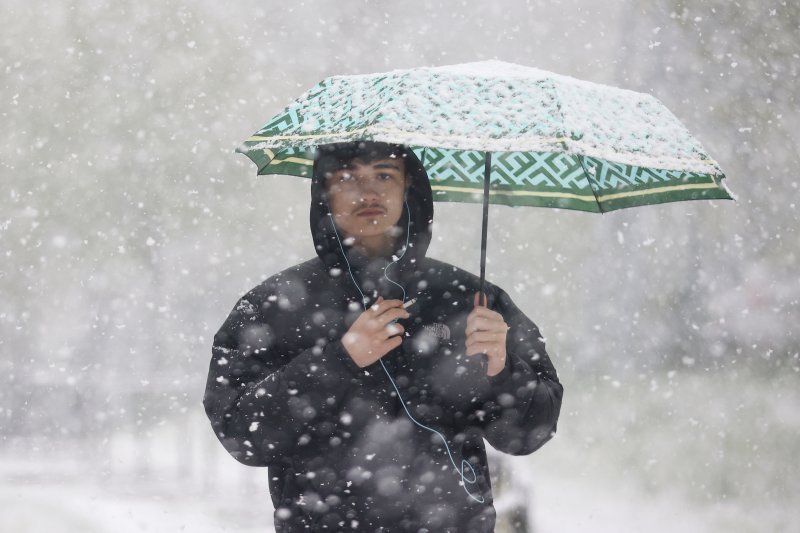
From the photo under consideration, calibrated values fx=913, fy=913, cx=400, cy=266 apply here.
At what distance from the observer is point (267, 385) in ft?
7.77

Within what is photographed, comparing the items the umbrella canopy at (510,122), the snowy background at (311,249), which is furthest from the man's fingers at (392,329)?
the snowy background at (311,249)

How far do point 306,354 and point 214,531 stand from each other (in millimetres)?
5238

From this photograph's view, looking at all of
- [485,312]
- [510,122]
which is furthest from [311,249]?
[510,122]

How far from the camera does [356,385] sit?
2457 mm

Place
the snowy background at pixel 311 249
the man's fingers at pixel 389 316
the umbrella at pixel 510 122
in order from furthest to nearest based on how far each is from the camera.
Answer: the snowy background at pixel 311 249 < the man's fingers at pixel 389 316 < the umbrella at pixel 510 122

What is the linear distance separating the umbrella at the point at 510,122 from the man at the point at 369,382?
0.18 m

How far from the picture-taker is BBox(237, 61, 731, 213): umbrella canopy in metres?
2.12

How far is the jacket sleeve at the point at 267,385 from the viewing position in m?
2.36

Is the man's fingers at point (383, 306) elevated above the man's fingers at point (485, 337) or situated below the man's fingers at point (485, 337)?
above

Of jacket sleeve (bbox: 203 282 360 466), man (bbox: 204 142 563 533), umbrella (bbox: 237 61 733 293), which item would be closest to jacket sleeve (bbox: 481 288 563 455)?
man (bbox: 204 142 563 533)

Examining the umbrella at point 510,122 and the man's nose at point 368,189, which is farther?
the man's nose at point 368,189

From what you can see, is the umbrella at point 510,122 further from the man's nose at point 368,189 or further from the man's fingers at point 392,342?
the man's fingers at point 392,342

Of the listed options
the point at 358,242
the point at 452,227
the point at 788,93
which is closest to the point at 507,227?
the point at 452,227

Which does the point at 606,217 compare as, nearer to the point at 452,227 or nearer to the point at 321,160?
the point at 452,227
